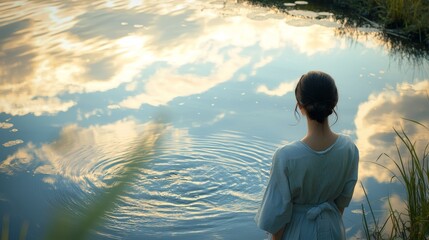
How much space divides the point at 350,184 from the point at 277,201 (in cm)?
28

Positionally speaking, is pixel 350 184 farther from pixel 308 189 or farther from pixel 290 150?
pixel 290 150

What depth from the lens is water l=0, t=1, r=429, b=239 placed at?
175 inches

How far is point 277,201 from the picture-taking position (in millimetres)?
2422

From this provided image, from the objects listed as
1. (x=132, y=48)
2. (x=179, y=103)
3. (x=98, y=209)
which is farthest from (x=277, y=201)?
(x=132, y=48)

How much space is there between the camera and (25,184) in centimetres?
474

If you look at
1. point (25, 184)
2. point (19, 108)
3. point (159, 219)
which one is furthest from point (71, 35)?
point (159, 219)

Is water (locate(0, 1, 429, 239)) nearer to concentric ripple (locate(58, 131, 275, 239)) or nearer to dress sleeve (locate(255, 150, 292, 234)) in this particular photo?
concentric ripple (locate(58, 131, 275, 239))

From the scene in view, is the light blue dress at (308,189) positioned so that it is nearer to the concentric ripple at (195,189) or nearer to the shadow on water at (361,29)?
the concentric ripple at (195,189)

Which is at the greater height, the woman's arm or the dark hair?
the dark hair

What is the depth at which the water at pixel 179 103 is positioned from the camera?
14.6 feet

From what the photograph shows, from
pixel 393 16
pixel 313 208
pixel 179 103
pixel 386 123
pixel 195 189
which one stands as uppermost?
pixel 313 208

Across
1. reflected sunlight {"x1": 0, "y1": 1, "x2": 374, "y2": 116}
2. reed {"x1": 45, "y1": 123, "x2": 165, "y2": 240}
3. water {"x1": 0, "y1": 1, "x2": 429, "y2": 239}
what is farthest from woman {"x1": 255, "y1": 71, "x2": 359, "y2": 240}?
reflected sunlight {"x1": 0, "y1": 1, "x2": 374, "y2": 116}

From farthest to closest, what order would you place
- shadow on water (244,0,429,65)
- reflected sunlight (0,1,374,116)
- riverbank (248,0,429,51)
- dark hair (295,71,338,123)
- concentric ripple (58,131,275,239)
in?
1. riverbank (248,0,429,51)
2. shadow on water (244,0,429,65)
3. reflected sunlight (0,1,374,116)
4. concentric ripple (58,131,275,239)
5. dark hair (295,71,338,123)

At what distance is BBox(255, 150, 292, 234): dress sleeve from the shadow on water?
5.65m
